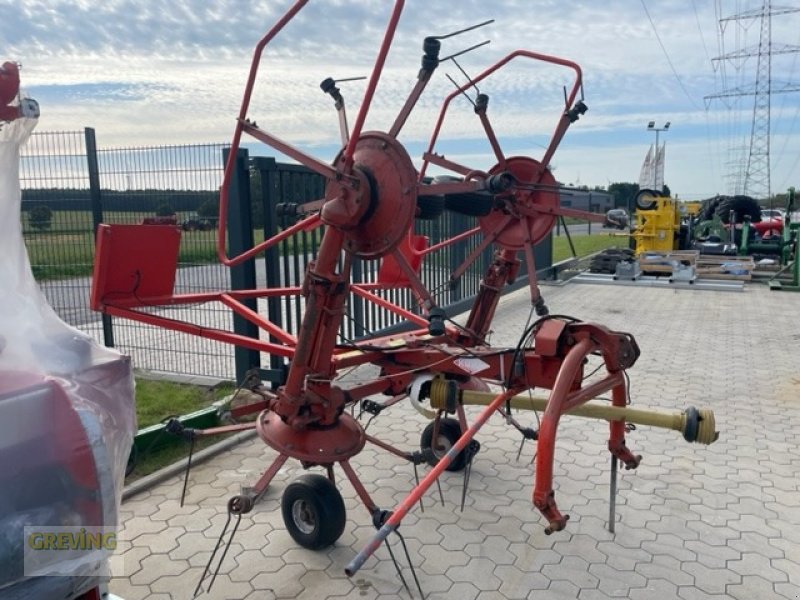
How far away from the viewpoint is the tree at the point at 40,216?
220 inches

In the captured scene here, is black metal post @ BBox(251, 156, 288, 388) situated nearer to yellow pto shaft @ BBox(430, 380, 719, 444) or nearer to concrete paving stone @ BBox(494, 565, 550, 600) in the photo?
yellow pto shaft @ BBox(430, 380, 719, 444)

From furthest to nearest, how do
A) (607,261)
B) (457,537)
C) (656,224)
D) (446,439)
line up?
1. (656,224)
2. (607,261)
3. (446,439)
4. (457,537)

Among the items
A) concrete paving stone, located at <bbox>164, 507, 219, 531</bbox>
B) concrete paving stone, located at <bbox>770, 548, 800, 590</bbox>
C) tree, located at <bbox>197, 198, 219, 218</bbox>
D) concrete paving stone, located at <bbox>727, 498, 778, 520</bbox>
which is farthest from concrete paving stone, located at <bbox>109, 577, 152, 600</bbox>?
tree, located at <bbox>197, 198, 219, 218</bbox>

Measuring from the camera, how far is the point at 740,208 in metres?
17.7

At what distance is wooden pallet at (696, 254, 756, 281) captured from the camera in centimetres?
1347

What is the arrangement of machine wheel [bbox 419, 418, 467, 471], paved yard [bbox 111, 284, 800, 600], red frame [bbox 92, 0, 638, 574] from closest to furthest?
red frame [bbox 92, 0, 638, 574], paved yard [bbox 111, 284, 800, 600], machine wheel [bbox 419, 418, 467, 471]

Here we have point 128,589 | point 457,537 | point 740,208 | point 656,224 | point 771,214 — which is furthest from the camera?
point 771,214

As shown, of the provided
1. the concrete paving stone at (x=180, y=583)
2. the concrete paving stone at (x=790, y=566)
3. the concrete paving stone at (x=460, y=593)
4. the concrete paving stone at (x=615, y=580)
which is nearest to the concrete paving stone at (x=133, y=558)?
the concrete paving stone at (x=180, y=583)

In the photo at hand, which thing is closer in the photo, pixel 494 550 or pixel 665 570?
pixel 665 570

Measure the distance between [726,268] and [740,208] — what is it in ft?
16.2

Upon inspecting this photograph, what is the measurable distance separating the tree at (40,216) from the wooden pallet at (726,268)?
40.2ft

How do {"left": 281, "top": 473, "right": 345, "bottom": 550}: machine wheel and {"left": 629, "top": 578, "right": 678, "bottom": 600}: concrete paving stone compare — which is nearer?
{"left": 629, "top": 578, "right": 678, "bottom": 600}: concrete paving stone

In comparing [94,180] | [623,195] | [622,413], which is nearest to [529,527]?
[622,413]

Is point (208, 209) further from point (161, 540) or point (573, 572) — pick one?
point (573, 572)
